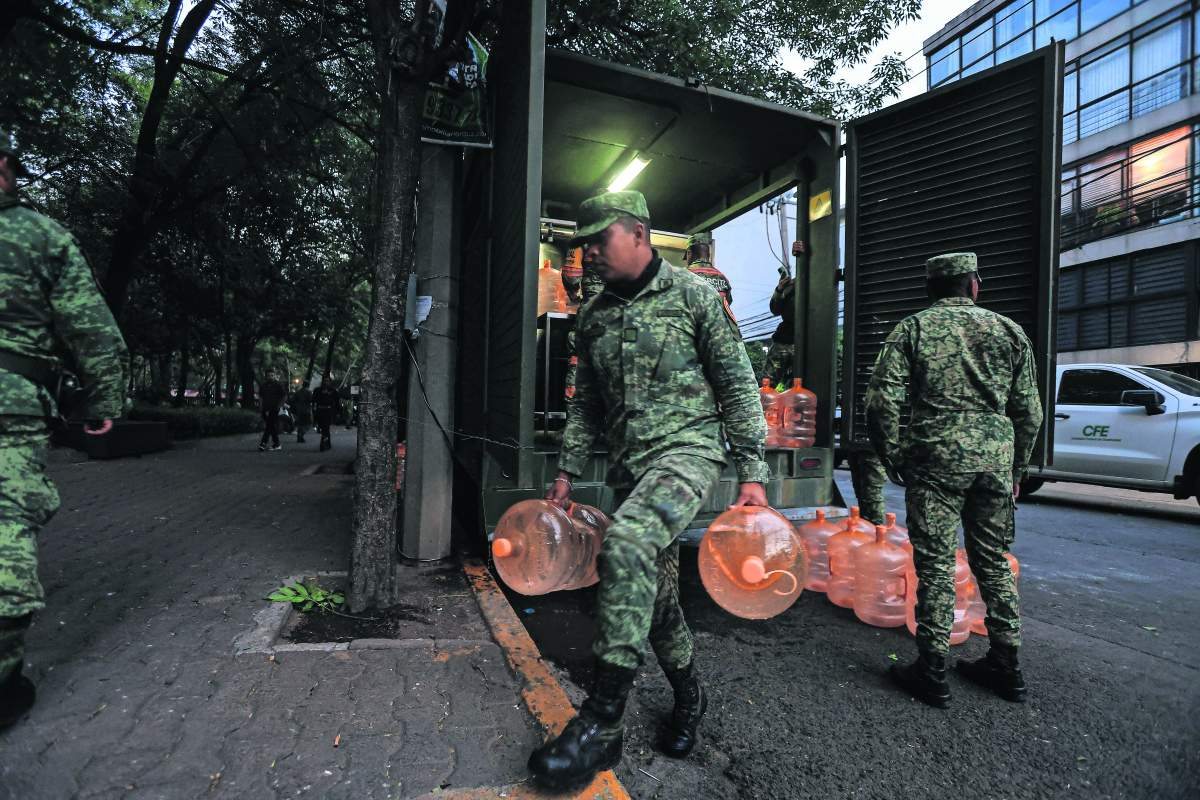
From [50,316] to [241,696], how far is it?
5.34 ft

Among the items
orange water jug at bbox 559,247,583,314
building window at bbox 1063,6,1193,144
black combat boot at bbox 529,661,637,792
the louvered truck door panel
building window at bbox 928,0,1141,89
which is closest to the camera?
black combat boot at bbox 529,661,637,792

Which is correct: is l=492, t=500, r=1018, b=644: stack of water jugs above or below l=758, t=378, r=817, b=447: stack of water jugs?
below

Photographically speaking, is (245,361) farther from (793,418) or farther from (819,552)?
(819,552)

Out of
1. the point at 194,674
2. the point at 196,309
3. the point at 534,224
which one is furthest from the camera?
the point at 196,309

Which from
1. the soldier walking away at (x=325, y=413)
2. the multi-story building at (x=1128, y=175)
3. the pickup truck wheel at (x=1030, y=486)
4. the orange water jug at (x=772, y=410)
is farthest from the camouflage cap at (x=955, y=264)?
the soldier walking away at (x=325, y=413)

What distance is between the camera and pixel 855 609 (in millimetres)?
3795

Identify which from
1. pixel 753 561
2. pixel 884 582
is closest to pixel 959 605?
pixel 884 582

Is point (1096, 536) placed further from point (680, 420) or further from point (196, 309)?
point (196, 309)

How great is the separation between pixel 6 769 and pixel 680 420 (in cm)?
239

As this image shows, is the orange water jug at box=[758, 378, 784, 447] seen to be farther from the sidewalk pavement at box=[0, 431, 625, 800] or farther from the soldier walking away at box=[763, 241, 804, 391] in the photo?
the sidewalk pavement at box=[0, 431, 625, 800]

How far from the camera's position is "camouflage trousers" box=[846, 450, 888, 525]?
505cm

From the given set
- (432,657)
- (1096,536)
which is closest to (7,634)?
(432,657)

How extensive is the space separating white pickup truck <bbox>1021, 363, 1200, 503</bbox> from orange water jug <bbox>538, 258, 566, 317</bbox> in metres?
5.42

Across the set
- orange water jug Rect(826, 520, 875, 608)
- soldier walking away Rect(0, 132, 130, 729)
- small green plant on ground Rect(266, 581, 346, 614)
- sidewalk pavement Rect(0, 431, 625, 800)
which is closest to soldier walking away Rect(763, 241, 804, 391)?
orange water jug Rect(826, 520, 875, 608)
